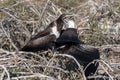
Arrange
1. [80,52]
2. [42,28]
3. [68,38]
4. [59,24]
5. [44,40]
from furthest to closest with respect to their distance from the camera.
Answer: [42,28]
[59,24]
[44,40]
[68,38]
[80,52]

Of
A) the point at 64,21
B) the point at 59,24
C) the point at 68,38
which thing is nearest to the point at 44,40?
the point at 68,38

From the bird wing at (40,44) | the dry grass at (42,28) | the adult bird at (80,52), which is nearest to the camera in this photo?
the dry grass at (42,28)

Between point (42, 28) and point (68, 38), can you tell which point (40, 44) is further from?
point (42, 28)

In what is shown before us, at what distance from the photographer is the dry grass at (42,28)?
472cm

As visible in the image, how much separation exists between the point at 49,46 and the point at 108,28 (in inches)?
→ 49.9

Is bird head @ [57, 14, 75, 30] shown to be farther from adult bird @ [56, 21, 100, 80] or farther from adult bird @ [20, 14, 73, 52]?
adult bird @ [56, 21, 100, 80]

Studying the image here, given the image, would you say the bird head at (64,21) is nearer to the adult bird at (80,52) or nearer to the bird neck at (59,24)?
the bird neck at (59,24)

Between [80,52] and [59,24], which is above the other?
[59,24]

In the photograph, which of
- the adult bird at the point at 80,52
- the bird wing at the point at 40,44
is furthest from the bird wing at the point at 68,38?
the bird wing at the point at 40,44

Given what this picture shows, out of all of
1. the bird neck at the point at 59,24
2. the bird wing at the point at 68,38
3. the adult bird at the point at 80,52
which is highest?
the bird neck at the point at 59,24

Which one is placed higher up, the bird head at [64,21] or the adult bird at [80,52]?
the bird head at [64,21]

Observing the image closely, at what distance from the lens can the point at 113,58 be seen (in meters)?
6.12

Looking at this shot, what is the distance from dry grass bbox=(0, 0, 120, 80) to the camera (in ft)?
15.5

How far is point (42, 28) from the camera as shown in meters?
6.40
